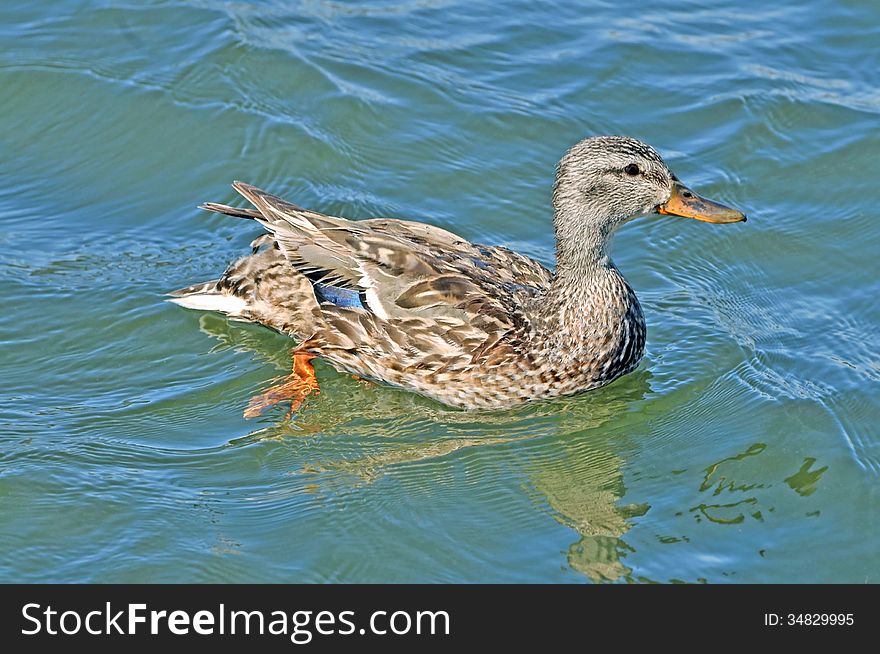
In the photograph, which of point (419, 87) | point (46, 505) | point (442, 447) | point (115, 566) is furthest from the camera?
point (419, 87)

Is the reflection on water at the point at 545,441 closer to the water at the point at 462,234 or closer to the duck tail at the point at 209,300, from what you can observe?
the water at the point at 462,234

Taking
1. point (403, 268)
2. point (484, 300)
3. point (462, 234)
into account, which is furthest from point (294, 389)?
point (462, 234)

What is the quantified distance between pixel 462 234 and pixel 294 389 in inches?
98.6

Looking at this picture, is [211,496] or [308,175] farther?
[308,175]

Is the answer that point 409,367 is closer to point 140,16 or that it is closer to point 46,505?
point 46,505

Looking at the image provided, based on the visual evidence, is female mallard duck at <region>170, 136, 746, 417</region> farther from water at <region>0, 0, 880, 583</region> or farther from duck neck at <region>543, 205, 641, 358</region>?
water at <region>0, 0, 880, 583</region>

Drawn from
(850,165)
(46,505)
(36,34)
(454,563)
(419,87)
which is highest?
(36,34)

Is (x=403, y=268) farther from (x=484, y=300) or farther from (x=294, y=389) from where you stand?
(x=294, y=389)

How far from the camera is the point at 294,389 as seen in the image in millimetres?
9398

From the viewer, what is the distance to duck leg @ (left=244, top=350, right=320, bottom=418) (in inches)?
362

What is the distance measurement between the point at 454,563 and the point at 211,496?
1.60m

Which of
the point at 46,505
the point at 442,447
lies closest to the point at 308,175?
the point at 442,447

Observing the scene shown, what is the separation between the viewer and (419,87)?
1273 cm

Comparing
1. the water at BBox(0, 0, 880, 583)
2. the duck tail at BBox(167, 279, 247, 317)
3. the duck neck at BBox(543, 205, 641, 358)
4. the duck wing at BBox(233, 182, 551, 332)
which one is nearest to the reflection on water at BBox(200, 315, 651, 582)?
the water at BBox(0, 0, 880, 583)
